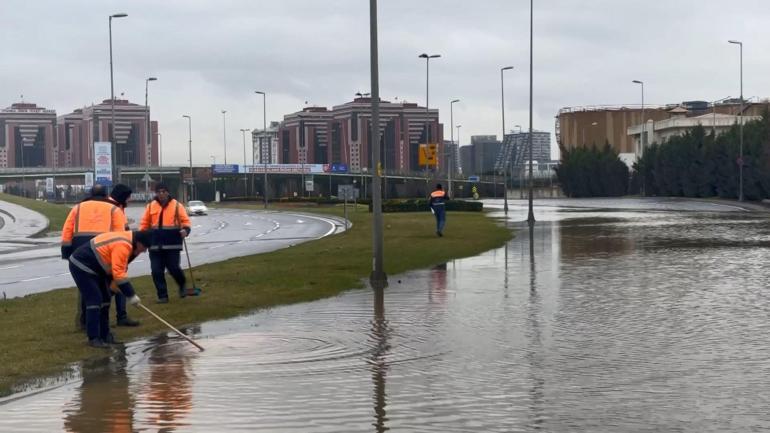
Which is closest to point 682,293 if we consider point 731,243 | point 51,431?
point 51,431

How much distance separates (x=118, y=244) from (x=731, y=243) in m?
20.5

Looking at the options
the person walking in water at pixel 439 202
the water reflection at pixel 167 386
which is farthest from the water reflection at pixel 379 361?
the person walking in water at pixel 439 202

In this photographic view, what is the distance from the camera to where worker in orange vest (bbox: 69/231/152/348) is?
10.5 meters

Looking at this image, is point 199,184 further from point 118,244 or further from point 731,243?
point 118,244

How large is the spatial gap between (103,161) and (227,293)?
1212 inches

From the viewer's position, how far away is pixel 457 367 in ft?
31.3

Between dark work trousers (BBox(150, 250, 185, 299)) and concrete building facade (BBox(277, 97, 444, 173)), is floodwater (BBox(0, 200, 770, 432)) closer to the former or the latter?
dark work trousers (BBox(150, 250, 185, 299))

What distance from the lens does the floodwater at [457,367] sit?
745 cm

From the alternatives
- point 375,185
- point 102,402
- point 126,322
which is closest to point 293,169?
point 375,185

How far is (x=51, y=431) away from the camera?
7191 millimetres

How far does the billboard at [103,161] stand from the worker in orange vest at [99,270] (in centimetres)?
3422

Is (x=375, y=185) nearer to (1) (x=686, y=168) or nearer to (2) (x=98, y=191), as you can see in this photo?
(2) (x=98, y=191)

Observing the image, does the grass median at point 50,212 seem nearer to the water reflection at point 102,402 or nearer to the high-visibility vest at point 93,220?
the high-visibility vest at point 93,220

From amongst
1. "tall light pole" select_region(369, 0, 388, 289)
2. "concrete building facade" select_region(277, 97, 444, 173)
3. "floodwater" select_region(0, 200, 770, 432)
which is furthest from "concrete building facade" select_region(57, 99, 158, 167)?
"floodwater" select_region(0, 200, 770, 432)
